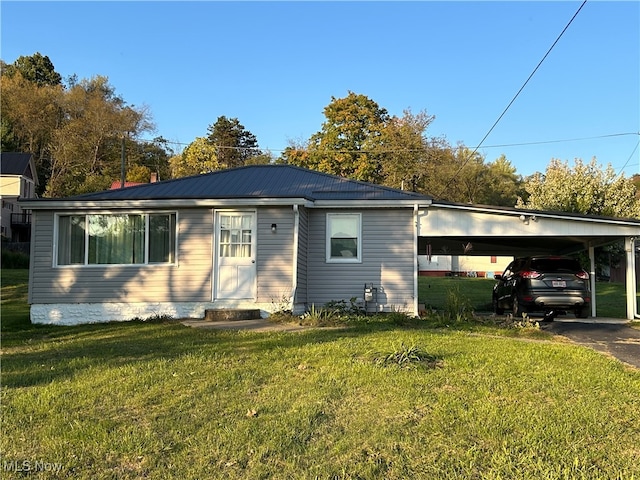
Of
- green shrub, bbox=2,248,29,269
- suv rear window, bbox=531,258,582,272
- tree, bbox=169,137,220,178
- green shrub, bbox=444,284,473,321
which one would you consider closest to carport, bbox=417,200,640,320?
suv rear window, bbox=531,258,582,272

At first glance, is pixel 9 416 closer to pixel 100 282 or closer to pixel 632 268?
pixel 100 282

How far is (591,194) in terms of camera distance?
24.3 m

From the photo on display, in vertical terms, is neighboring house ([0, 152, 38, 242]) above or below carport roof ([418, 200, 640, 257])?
above

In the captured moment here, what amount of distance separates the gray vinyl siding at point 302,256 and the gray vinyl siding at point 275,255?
0.26 m

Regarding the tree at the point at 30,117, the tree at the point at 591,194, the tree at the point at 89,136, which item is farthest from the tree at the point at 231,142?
the tree at the point at 591,194

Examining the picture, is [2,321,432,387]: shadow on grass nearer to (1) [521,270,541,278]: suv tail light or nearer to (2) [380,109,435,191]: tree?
(1) [521,270,541,278]: suv tail light

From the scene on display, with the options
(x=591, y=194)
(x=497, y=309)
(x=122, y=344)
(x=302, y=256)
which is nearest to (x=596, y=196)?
(x=591, y=194)

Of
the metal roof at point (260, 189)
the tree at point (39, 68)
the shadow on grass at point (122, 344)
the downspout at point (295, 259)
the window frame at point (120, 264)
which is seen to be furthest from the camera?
the tree at point (39, 68)

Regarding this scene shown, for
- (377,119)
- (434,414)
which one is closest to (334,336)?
(434,414)

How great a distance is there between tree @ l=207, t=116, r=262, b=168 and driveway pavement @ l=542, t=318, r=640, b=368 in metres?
40.3

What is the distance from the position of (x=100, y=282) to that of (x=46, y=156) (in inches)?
1612

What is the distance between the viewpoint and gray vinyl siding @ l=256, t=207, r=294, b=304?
40.4 feet

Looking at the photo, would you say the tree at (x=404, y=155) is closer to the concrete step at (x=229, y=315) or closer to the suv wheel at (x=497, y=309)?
the suv wheel at (x=497, y=309)

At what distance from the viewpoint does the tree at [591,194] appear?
24219 mm
